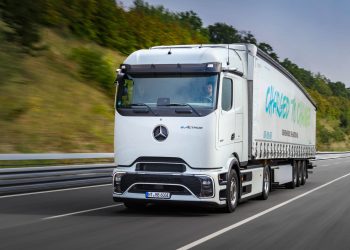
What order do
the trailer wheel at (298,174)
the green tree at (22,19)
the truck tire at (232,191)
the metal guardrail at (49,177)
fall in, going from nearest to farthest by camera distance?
the truck tire at (232,191) → the metal guardrail at (49,177) → the trailer wheel at (298,174) → the green tree at (22,19)

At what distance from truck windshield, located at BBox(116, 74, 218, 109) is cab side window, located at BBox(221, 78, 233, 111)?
29 cm

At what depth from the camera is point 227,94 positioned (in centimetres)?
1217

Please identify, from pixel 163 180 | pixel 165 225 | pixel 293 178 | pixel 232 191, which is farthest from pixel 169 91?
pixel 293 178

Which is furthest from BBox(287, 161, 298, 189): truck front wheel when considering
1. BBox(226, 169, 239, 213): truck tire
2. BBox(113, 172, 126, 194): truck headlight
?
BBox(113, 172, 126, 194): truck headlight

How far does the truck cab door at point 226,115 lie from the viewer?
11.9 metres

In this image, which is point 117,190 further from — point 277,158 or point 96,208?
point 277,158

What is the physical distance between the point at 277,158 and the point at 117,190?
6.19m

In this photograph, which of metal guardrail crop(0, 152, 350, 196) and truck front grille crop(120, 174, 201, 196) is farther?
metal guardrail crop(0, 152, 350, 196)

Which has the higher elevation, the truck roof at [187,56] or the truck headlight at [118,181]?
the truck roof at [187,56]

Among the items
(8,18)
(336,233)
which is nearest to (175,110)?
(336,233)

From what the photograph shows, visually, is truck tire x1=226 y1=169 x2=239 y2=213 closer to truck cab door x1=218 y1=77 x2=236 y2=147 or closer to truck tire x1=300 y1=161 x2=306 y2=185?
truck cab door x1=218 y1=77 x2=236 y2=147

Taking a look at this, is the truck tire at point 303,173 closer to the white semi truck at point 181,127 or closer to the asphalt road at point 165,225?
the asphalt road at point 165,225

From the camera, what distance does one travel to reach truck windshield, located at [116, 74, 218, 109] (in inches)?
461

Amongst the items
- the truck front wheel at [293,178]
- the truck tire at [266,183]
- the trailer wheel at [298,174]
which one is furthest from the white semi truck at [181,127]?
the trailer wheel at [298,174]
